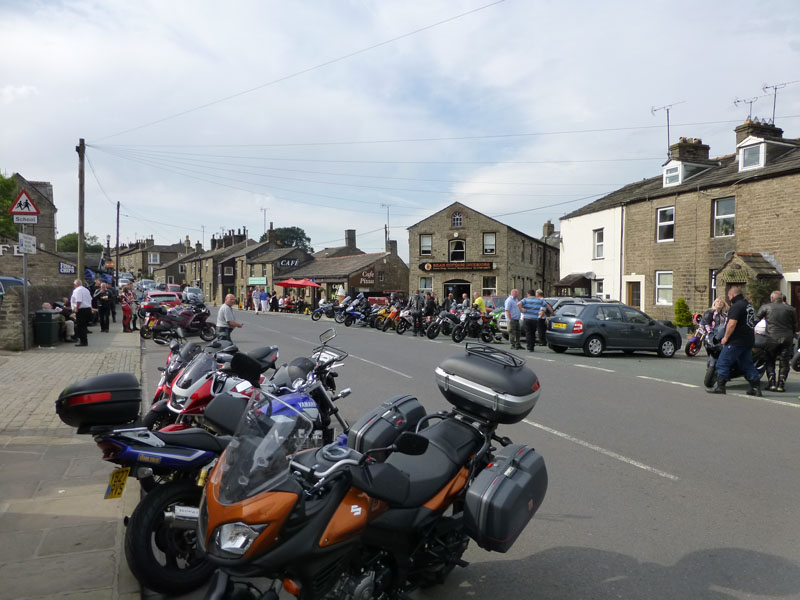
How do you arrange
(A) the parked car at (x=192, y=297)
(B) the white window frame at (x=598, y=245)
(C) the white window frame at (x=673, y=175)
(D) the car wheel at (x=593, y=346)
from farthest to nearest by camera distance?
(B) the white window frame at (x=598, y=245) < (C) the white window frame at (x=673, y=175) < (A) the parked car at (x=192, y=297) < (D) the car wheel at (x=593, y=346)

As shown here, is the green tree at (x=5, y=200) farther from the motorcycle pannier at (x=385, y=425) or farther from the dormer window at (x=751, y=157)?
the motorcycle pannier at (x=385, y=425)

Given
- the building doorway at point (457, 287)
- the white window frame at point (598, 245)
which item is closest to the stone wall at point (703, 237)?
the white window frame at point (598, 245)

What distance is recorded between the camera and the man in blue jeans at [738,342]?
9656 mm

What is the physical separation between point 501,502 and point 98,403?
7.76 ft

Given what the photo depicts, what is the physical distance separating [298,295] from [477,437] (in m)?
54.3

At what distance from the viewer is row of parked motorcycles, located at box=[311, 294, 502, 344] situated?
2089cm

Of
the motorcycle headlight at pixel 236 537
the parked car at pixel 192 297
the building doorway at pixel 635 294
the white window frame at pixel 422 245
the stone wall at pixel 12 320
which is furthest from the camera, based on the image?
the white window frame at pixel 422 245

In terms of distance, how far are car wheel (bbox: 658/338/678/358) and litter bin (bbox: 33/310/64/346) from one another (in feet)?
52.9

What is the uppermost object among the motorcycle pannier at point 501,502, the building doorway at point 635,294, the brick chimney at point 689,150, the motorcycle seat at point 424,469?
the brick chimney at point 689,150

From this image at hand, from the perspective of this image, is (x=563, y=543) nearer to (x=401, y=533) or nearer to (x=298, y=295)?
(x=401, y=533)

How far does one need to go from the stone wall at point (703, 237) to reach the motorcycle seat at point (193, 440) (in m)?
22.2

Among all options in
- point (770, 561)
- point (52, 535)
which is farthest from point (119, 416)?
point (770, 561)

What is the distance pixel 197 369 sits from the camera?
5520 millimetres

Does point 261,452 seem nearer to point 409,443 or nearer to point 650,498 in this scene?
point 409,443
